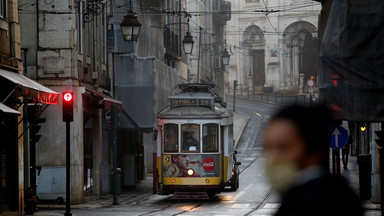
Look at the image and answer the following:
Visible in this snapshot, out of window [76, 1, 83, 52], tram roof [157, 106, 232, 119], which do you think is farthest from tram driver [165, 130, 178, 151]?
window [76, 1, 83, 52]

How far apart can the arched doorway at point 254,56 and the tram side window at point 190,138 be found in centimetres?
6216

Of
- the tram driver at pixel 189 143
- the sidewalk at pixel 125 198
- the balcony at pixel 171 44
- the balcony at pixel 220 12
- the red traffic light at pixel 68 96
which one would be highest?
the balcony at pixel 220 12

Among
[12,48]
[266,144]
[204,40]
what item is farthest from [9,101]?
[204,40]

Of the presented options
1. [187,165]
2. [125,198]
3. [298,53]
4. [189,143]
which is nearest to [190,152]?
[189,143]

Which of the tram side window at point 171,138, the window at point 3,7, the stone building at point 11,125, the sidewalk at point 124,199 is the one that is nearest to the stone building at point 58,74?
the sidewalk at point 124,199

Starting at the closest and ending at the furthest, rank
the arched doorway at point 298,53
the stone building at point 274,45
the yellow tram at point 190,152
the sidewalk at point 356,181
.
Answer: the sidewalk at point 356,181
the yellow tram at point 190,152
the stone building at point 274,45
the arched doorway at point 298,53

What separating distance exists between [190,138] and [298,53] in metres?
60.8

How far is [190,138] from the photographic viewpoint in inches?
969

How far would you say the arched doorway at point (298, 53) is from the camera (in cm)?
8294

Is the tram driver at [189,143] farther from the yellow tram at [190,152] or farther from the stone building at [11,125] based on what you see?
the stone building at [11,125]

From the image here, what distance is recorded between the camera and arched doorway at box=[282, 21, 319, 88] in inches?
3265

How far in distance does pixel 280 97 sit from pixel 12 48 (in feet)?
194

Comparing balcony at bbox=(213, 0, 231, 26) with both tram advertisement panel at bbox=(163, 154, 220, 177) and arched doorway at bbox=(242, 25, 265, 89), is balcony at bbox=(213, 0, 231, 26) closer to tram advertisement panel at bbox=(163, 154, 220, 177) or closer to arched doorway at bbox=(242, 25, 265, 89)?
arched doorway at bbox=(242, 25, 265, 89)

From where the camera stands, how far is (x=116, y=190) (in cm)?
2403
